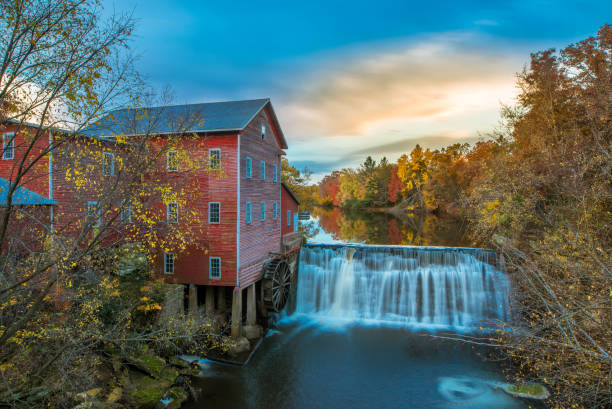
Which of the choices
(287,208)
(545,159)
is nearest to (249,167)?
(287,208)

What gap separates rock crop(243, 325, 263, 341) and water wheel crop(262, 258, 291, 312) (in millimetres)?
1345

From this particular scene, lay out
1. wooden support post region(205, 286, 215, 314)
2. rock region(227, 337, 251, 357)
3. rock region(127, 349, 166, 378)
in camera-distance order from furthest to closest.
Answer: wooden support post region(205, 286, 215, 314), rock region(227, 337, 251, 357), rock region(127, 349, 166, 378)

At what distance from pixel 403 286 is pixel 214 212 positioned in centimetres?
1155

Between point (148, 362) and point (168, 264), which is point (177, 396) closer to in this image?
point (148, 362)

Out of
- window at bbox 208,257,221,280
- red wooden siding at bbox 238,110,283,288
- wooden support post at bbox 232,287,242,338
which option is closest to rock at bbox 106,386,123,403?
wooden support post at bbox 232,287,242,338

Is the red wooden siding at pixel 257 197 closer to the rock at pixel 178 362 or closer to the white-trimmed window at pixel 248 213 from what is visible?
the white-trimmed window at pixel 248 213

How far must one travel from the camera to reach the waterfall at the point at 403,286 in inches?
732

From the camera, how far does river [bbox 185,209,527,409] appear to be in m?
12.3

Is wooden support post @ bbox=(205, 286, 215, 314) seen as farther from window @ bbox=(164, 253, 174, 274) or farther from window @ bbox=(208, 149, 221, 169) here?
window @ bbox=(208, 149, 221, 169)

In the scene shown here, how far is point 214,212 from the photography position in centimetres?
1590

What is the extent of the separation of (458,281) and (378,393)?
30.6ft

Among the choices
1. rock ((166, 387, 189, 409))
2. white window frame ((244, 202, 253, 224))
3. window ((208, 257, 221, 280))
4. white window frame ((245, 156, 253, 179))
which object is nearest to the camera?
rock ((166, 387, 189, 409))

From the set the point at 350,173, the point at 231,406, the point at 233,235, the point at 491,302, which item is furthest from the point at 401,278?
the point at 350,173

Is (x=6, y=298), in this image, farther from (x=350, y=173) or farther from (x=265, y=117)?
(x=350, y=173)
